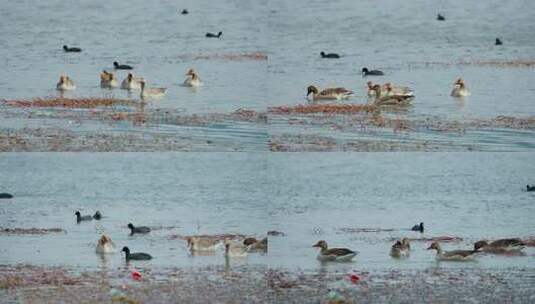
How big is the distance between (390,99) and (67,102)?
13.2ft

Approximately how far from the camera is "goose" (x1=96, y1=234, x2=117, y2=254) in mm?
15531

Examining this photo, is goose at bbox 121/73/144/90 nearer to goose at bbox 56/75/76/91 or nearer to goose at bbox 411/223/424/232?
goose at bbox 56/75/76/91

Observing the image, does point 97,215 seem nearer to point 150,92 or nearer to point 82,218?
point 82,218

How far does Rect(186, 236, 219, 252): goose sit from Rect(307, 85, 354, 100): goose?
528 cm

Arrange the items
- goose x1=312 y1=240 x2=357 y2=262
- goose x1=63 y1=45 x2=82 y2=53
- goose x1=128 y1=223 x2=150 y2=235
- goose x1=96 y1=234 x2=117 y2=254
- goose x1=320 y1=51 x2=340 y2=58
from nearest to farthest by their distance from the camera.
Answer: goose x1=312 y1=240 x2=357 y2=262, goose x1=96 y1=234 x2=117 y2=254, goose x1=128 y1=223 x2=150 y2=235, goose x1=320 y1=51 x2=340 y2=58, goose x1=63 y1=45 x2=82 y2=53

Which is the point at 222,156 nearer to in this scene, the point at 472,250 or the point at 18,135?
the point at 18,135

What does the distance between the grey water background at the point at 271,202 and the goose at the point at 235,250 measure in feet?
0.49

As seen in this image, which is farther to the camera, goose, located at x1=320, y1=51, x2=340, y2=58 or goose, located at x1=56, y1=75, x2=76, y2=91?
goose, located at x1=320, y1=51, x2=340, y2=58

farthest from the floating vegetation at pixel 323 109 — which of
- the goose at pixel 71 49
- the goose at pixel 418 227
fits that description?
the goose at pixel 71 49

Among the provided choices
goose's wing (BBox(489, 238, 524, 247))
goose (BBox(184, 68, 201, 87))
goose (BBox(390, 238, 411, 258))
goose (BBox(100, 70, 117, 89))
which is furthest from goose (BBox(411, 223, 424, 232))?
goose (BBox(100, 70, 117, 89))

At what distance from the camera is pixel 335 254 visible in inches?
592

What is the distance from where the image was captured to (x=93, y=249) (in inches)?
624

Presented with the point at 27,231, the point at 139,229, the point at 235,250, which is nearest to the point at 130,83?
the point at 139,229

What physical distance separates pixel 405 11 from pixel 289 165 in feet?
55.3
